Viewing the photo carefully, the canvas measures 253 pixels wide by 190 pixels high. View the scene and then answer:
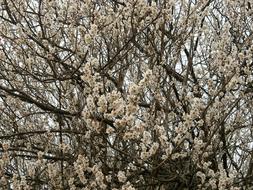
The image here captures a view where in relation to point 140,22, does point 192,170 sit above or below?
below

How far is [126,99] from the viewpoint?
310 centimetres

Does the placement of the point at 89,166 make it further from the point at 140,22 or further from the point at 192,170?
the point at 140,22

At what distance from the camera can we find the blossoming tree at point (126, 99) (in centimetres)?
325

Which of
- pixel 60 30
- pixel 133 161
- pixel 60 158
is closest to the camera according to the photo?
pixel 133 161

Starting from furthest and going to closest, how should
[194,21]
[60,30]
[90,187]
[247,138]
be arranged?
[247,138], [60,30], [194,21], [90,187]

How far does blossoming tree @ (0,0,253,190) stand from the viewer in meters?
3.25

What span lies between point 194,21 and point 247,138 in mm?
1542

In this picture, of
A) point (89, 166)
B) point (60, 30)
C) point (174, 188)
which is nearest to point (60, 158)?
point (89, 166)

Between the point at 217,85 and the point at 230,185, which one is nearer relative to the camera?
the point at 230,185

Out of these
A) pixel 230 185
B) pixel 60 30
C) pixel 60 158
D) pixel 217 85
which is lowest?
pixel 230 185

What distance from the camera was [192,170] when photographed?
357 centimetres

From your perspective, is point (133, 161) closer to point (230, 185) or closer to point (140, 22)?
point (230, 185)

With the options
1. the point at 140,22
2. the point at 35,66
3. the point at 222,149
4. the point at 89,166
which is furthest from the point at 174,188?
the point at 35,66

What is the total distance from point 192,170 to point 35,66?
1750mm
